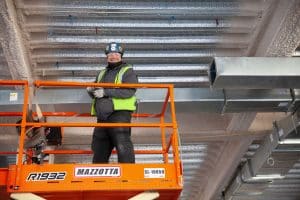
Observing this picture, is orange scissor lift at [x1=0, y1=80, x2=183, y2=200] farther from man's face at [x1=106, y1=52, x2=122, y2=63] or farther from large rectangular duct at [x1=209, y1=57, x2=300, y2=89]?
large rectangular duct at [x1=209, y1=57, x2=300, y2=89]

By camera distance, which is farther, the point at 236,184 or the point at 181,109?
the point at 236,184

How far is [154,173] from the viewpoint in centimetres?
463

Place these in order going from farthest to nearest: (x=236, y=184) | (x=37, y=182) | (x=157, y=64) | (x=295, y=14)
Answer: (x=236, y=184) < (x=157, y=64) < (x=295, y=14) < (x=37, y=182)

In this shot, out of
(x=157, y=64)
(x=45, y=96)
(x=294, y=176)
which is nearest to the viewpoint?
(x=45, y=96)

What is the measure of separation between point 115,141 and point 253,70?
199 centimetres

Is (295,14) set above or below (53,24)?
below

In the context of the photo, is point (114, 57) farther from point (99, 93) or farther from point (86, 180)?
point (86, 180)

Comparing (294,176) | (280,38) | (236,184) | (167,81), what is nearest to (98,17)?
(167,81)

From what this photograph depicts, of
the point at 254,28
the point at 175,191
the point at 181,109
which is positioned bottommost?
the point at 175,191

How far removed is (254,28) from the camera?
5938 mm

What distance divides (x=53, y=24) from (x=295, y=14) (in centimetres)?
304

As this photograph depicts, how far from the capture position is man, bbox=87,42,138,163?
5.10 m

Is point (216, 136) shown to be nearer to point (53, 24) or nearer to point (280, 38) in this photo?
point (280, 38)

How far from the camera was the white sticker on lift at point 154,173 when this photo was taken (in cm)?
461
